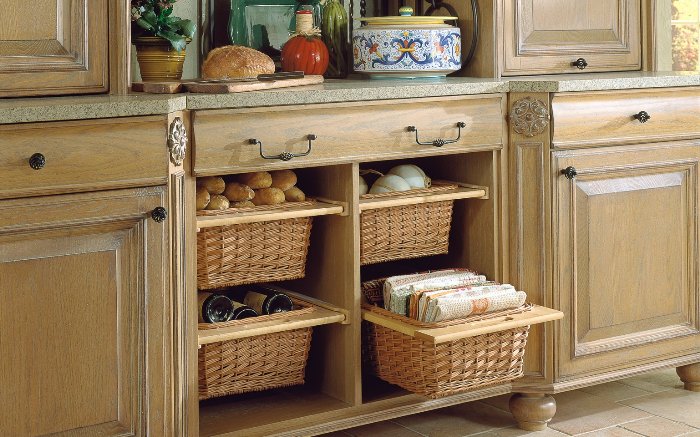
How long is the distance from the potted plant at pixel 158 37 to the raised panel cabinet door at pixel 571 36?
89 cm

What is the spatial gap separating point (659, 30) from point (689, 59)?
53 centimetres

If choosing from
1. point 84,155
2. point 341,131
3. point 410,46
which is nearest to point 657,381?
point 410,46

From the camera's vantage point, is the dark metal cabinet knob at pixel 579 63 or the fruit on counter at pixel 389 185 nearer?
the fruit on counter at pixel 389 185

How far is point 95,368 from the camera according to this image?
228 cm

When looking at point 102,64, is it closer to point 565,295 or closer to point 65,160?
point 65,160

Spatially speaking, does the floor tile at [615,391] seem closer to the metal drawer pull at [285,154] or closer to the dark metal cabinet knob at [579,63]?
the dark metal cabinet knob at [579,63]

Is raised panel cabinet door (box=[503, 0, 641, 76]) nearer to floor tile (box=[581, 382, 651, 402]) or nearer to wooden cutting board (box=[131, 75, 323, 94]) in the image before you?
wooden cutting board (box=[131, 75, 323, 94])

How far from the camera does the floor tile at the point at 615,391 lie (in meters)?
3.22

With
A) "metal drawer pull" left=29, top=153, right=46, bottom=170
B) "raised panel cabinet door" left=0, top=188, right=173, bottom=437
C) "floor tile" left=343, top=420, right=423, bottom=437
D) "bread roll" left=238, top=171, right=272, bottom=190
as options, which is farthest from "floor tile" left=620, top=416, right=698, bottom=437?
"metal drawer pull" left=29, top=153, right=46, bottom=170

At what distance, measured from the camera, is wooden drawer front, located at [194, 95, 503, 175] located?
2.43 m

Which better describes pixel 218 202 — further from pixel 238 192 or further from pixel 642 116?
pixel 642 116

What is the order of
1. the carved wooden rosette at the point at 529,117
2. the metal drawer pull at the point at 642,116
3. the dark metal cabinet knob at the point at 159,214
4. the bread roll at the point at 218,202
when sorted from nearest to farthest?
the dark metal cabinet knob at the point at 159,214
the bread roll at the point at 218,202
the carved wooden rosette at the point at 529,117
the metal drawer pull at the point at 642,116

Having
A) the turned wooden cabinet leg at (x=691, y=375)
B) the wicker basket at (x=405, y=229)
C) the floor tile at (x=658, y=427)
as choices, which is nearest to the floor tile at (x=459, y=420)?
the floor tile at (x=658, y=427)

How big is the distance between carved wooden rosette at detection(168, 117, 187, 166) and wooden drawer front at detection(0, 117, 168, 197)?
2 cm
